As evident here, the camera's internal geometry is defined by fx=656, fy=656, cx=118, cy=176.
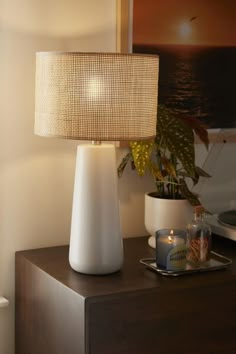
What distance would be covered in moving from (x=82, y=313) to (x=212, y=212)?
795 mm

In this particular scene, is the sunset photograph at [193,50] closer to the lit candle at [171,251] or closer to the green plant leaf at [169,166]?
the green plant leaf at [169,166]

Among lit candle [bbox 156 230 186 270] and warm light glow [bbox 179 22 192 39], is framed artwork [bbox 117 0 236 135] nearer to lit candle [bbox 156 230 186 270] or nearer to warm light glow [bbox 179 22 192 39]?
warm light glow [bbox 179 22 192 39]

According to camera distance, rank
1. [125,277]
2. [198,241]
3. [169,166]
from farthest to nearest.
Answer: [169,166], [198,241], [125,277]

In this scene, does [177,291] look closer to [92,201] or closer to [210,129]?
[92,201]

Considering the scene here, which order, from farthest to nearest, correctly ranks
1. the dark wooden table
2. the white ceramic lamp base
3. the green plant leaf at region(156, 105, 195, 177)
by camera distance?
the green plant leaf at region(156, 105, 195, 177), the white ceramic lamp base, the dark wooden table

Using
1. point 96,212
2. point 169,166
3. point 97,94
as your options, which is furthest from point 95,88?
point 169,166

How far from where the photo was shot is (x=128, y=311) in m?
1.54

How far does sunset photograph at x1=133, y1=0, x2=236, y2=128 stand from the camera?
1.98 metres

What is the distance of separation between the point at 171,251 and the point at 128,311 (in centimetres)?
21

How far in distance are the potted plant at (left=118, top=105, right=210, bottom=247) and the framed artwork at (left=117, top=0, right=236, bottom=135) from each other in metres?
0.19

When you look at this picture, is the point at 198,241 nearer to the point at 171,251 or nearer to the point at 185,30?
the point at 171,251

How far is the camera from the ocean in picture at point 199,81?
6.63 feet

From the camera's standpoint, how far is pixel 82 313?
150 centimetres

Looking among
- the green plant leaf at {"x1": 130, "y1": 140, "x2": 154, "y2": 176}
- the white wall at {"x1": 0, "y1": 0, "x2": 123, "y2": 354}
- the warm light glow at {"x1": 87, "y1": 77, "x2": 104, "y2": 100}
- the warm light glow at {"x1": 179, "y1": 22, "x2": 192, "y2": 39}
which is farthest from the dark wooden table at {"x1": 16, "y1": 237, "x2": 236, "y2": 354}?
the warm light glow at {"x1": 179, "y1": 22, "x2": 192, "y2": 39}
